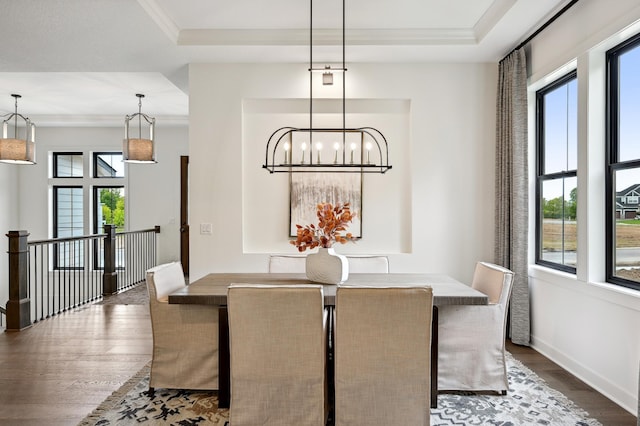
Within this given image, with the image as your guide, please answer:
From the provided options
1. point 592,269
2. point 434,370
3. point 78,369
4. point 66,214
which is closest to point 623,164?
point 592,269

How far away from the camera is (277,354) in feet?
8.04

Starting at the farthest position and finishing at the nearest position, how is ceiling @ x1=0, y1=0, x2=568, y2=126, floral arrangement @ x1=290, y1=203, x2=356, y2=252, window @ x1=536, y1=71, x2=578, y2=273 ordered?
1. window @ x1=536, y1=71, x2=578, y2=273
2. ceiling @ x1=0, y1=0, x2=568, y2=126
3. floral arrangement @ x1=290, y1=203, x2=356, y2=252

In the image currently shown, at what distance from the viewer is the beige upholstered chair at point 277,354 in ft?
7.88

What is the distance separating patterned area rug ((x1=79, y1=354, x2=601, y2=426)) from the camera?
106 inches

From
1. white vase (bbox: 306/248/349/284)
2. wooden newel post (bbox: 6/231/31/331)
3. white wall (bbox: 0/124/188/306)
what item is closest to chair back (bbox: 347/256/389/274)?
white vase (bbox: 306/248/349/284)

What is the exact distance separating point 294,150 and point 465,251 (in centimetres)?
203

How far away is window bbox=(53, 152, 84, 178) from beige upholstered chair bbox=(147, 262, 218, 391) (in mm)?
6676

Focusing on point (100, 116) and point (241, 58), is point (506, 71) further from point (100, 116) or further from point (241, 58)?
point (100, 116)

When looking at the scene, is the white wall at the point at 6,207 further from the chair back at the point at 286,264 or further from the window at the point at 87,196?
the chair back at the point at 286,264

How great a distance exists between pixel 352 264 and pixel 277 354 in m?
1.64

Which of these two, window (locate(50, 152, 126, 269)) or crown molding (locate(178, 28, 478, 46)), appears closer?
crown molding (locate(178, 28, 478, 46))

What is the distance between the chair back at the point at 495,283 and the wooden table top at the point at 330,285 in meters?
0.19

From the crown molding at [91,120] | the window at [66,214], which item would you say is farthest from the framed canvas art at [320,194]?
the window at [66,214]

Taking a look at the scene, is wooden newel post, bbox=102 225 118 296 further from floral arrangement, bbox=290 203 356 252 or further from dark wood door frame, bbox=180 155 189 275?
floral arrangement, bbox=290 203 356 252
